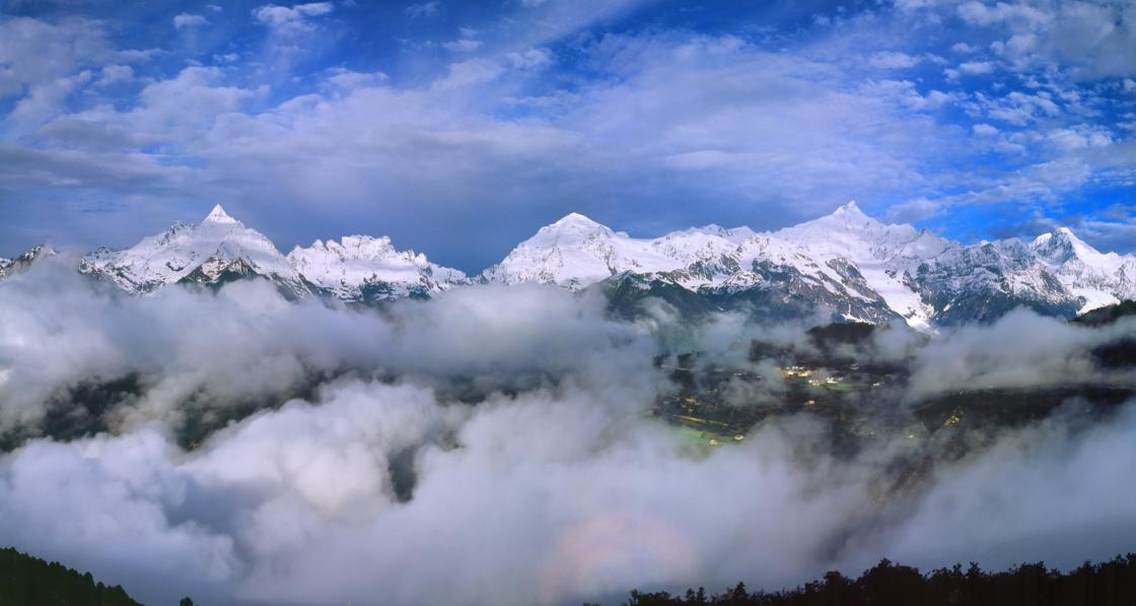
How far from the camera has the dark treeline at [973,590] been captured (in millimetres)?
119188

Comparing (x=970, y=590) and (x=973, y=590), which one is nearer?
(x=973, y=590)

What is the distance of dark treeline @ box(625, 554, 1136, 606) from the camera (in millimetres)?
119188

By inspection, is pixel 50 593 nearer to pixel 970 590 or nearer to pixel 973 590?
pixel 970 590

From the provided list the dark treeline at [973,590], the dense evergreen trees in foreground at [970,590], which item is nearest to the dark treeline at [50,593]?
the dense evergreen trees in foreground at [970,590]

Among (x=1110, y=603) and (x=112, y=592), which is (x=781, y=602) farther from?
(x=112, y=592)

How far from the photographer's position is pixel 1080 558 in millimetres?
179750

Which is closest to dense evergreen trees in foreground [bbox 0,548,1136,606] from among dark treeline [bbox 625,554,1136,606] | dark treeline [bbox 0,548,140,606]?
dark treeline [bbox 625,554,1136,606]

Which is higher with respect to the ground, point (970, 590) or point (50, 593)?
point (970, 590)

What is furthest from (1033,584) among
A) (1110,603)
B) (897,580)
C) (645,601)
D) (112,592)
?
(112,592)

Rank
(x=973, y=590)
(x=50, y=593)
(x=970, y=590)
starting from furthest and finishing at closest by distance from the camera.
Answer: (x=50, y=593)
(x=970, y=590)
(x=973, y=590)

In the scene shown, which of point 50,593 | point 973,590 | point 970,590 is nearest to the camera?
point 973,590

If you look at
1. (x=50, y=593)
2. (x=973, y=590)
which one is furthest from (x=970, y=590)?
(x=50, y=593)

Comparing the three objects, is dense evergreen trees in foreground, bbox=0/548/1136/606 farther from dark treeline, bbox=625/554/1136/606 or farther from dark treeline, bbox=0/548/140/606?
dark treeline, bbox=0/548/140/606

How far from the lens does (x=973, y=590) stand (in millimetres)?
128000
